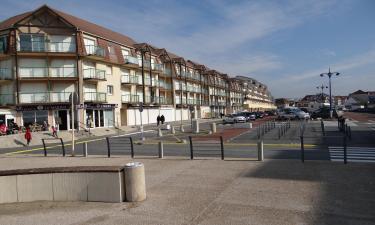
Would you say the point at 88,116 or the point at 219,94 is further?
the point at 219,94

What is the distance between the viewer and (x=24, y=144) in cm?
2559

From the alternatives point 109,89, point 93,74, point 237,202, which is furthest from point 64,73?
point 237,202

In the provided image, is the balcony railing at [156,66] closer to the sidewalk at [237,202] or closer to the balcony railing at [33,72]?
the balcony railing at [33,72]

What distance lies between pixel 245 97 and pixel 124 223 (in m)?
115

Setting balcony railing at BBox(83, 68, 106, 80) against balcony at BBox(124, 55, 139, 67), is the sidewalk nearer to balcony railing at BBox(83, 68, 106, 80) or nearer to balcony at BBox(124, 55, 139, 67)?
balcony railing at BBox(83, 68, 106, 80)

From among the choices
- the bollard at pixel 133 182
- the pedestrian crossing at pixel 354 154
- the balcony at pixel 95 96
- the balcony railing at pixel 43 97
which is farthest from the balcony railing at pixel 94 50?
the bollard at pixel 133 182

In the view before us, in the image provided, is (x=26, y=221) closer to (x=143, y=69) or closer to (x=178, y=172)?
(x=178, y=172)

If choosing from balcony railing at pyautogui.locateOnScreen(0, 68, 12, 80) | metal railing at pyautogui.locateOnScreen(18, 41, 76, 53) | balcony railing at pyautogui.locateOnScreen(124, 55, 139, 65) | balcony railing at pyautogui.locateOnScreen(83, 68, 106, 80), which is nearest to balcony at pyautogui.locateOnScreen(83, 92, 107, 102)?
balcony railing at pyautogui.locateOnScreen(83, 68, 106, 80)

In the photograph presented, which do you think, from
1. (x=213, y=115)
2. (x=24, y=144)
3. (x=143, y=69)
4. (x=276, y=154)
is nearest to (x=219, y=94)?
(x=213, y=115)

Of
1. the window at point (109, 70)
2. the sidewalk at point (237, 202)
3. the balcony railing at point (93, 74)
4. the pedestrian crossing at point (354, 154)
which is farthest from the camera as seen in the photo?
the window at point (109, 70)

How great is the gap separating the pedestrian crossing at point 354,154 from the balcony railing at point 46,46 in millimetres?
28927

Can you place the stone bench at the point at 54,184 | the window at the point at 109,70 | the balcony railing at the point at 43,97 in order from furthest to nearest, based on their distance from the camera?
the window at the point at 109,70, the balcony railing at the point at 43,97, the stone bench at the point at 54,184

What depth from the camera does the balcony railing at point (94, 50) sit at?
3750cm

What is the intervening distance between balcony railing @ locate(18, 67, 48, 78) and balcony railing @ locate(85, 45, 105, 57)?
4.83 m
